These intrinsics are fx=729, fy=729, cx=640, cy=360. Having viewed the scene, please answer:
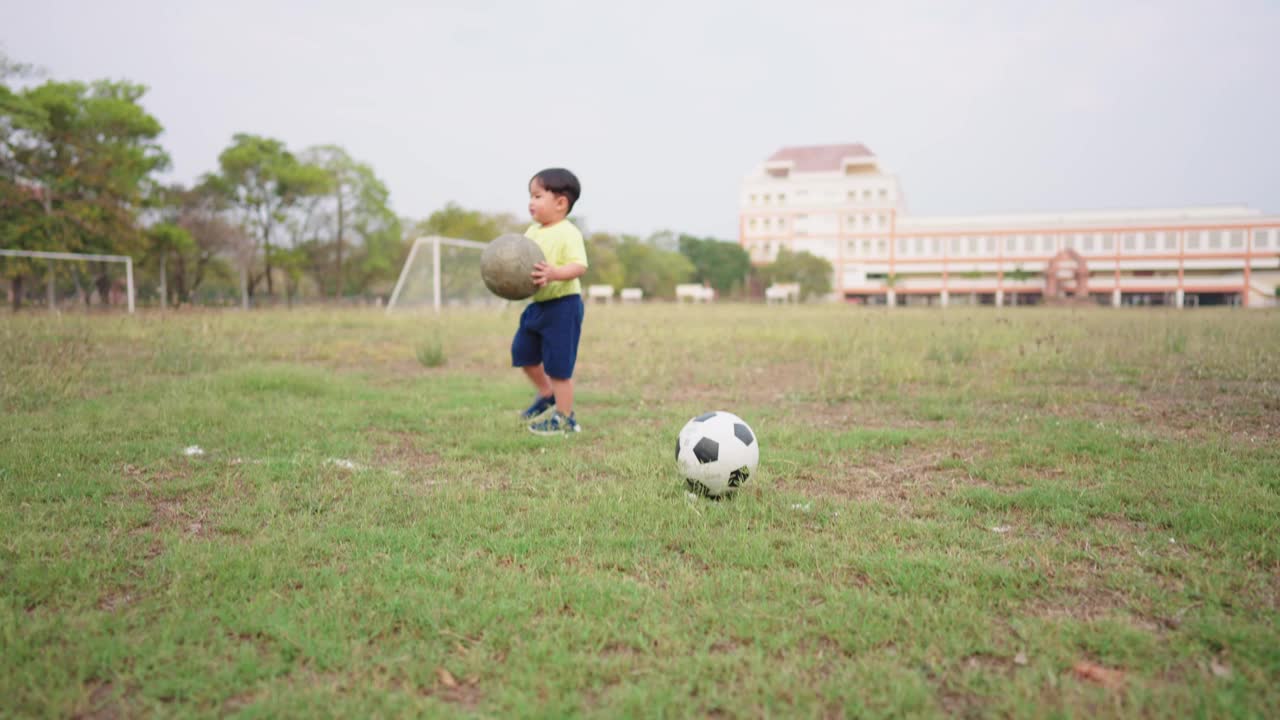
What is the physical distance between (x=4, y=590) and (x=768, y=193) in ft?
308

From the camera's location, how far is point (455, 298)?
2877 cm

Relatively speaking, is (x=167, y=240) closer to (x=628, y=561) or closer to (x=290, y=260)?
(x=290, y=260)

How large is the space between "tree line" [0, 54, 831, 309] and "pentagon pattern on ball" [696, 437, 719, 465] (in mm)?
13460

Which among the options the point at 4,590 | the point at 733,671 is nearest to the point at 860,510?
the point at 733,671

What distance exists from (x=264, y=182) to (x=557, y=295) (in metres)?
43.1

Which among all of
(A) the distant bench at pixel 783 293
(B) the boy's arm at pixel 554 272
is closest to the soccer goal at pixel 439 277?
(B) the boy's arm at pixel 554 272

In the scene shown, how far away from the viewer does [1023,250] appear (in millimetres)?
70312

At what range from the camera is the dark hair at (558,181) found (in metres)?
5.92

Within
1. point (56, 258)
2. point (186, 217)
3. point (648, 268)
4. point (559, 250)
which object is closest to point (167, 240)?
point (186, 217)

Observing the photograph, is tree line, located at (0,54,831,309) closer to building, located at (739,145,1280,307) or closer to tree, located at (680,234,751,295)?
tree, located at (680,234,751,295)

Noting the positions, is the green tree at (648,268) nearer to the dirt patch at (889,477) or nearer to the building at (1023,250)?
the building at (1023,250)

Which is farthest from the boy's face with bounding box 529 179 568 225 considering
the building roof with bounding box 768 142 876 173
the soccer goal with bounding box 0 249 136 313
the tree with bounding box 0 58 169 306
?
the building roof with bounding box 768 142 876 173

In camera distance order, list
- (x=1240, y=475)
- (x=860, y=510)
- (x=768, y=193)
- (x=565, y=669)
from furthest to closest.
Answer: (x=768, y=193) < (x=1240, y=475) < (x=860, y=510) < (x=565, y=669)

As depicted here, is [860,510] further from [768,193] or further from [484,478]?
[768,193]
